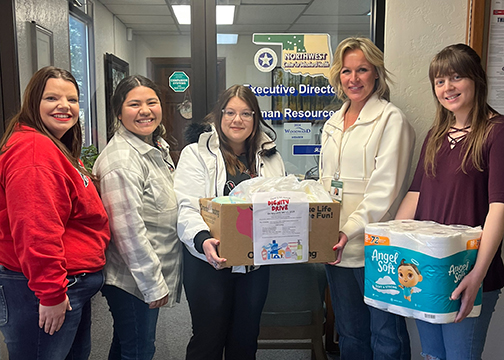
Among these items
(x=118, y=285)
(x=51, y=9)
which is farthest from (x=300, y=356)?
(x=51, y=9)

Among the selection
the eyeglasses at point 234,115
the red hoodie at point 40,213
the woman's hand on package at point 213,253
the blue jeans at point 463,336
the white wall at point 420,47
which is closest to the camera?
the red hoodie at point 40,213

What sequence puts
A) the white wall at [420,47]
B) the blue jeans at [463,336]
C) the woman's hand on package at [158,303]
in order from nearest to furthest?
the blue jeans at [463,336] < the woman's hand on package at [158,303] < the white wall at [420,47]

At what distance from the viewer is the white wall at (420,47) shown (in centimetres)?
205

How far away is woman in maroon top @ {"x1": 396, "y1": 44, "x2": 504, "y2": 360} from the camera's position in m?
1.38

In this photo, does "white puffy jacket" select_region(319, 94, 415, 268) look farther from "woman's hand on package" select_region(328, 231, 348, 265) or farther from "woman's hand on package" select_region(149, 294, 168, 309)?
"woman's hand on package" select_region(149, 294, 168, 309)

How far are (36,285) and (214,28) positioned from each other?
1.53 metres

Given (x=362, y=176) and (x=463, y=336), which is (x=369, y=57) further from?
(x=463, y=336)

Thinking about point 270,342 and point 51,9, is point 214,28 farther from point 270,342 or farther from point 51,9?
point 270,342

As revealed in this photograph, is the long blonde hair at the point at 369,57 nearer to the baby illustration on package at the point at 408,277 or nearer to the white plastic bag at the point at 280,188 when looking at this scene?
the white plastic bag at the point at 280,188

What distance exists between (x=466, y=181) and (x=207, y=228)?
968 mm

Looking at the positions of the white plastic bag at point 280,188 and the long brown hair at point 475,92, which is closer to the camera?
the long brown hair at point 475,92

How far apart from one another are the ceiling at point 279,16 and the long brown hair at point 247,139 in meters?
0.57

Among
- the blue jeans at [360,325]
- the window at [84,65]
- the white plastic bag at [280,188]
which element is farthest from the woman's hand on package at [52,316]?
the window at [84,65]

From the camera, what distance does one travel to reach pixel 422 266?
1362mm
